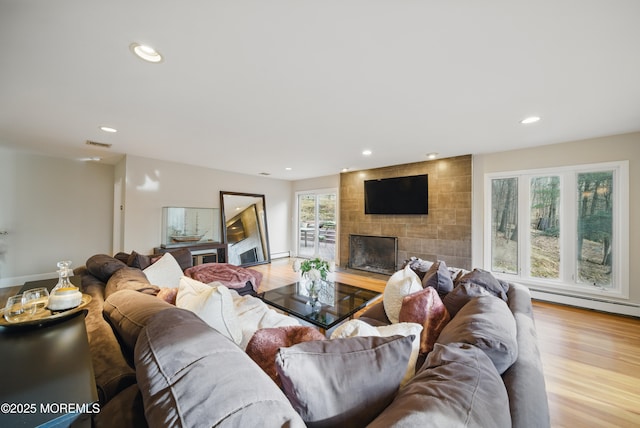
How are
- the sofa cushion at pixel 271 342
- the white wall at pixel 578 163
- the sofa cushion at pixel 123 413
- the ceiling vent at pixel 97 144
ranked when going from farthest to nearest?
the ceiling vent at pixel 97 144 < the white wall at pixel 578 163 < the sofa cushion at pixel 271 342 < the sofa cushion at pixel 123 413

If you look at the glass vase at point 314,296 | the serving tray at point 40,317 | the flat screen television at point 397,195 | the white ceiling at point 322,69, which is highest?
the white ceiling at point 322,69

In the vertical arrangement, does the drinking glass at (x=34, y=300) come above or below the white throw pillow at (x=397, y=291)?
above

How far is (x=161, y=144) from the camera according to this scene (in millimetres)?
3459

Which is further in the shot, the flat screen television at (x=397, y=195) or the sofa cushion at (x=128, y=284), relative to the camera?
the flat screen television at (x=397, y=195)

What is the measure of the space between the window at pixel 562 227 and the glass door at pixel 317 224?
129 inches

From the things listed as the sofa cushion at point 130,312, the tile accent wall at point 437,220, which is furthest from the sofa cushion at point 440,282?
the tile accent wall at point 437,220

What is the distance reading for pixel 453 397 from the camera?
2.11 feet

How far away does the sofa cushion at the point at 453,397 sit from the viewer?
22.8 inches

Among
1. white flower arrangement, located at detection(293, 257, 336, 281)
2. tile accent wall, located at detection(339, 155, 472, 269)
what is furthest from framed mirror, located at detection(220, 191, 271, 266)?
white flower arrangement, located at detection(293, 257, 336, 281)

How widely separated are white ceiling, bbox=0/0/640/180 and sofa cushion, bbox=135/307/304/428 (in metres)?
1.50

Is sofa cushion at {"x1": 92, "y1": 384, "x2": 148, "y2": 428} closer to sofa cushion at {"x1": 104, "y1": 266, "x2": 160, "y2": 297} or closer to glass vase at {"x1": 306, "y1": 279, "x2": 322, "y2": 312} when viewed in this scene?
sofa cushion at {"x1": 104, "y1": 266, "x2": 160, "y2": 297}

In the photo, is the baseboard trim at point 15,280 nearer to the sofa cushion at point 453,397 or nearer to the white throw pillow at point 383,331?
the white throw pillow at point 383,331

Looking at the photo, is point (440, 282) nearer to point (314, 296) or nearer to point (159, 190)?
point (314, 296)

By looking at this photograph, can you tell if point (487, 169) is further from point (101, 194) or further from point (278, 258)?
point (101, 194)
